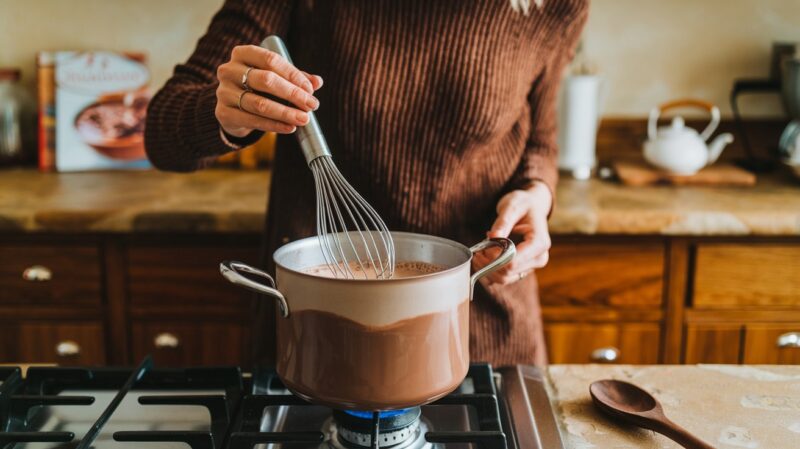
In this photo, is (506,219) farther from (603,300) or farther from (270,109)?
(603,300)

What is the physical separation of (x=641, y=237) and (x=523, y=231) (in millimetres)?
679

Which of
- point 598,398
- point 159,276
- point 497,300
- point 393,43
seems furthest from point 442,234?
point 159,276

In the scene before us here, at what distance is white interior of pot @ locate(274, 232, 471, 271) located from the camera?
2.12 feet

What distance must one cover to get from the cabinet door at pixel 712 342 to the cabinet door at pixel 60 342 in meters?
1.13

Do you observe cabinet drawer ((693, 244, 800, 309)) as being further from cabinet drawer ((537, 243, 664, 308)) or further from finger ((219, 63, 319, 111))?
finger ((219, 63, 319, 111))

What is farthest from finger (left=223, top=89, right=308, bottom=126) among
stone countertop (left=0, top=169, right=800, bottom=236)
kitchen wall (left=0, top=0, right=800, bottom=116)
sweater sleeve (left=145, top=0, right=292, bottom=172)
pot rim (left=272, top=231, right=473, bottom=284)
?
kitchen wall (left=0, top=0, right=800, bottom=116)

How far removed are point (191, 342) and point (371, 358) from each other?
43.1 inches

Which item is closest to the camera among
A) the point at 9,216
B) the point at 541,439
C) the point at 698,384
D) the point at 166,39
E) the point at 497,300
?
the point at 541,439

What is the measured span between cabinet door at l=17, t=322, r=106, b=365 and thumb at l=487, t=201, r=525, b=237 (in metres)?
0.98

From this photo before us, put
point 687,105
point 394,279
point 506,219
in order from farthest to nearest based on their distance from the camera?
point 687,105 < point 506,219 < point 394,279

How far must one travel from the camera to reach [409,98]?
1.02m

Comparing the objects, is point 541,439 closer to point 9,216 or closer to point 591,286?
point 591,286

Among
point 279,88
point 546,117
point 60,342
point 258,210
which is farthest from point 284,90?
point 60,342

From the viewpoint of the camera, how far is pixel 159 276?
1.55 metres
